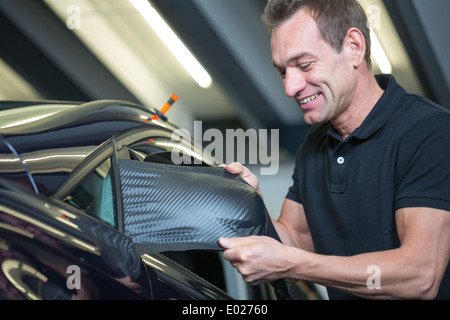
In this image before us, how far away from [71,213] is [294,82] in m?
0.74

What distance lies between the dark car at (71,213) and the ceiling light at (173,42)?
3.20 m

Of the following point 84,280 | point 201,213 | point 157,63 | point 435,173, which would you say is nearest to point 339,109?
point 435,173

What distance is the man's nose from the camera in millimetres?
1505

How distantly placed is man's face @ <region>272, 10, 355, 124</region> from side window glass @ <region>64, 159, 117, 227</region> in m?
0.59

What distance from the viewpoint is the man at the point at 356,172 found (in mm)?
1251

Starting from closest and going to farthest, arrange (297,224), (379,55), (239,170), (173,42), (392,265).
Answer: (392,265)
(239,170)
(297,224)
(379,55)
(173,42)

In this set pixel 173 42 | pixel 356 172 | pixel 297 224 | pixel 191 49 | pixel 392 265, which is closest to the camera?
pixel 392 265

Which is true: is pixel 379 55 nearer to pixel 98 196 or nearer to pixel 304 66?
pixel 304 66

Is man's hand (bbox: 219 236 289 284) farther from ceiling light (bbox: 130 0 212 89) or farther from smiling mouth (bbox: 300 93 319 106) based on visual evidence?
ceiling light (bbox: 130 0 212 89)

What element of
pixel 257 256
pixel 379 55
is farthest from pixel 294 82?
pixel 379 55

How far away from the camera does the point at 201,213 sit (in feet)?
3.50

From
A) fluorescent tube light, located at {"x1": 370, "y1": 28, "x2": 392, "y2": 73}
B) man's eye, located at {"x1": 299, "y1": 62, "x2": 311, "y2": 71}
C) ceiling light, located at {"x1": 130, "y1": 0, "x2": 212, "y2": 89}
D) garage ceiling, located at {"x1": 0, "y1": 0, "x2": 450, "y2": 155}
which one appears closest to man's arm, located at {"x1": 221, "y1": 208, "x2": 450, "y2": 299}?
man's eye, located at {"x1": 299, "y1": 62, "x2": 311, "y2": 71}

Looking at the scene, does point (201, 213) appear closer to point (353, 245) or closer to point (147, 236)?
point (147, 236)

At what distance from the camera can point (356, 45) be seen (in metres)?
1.51
